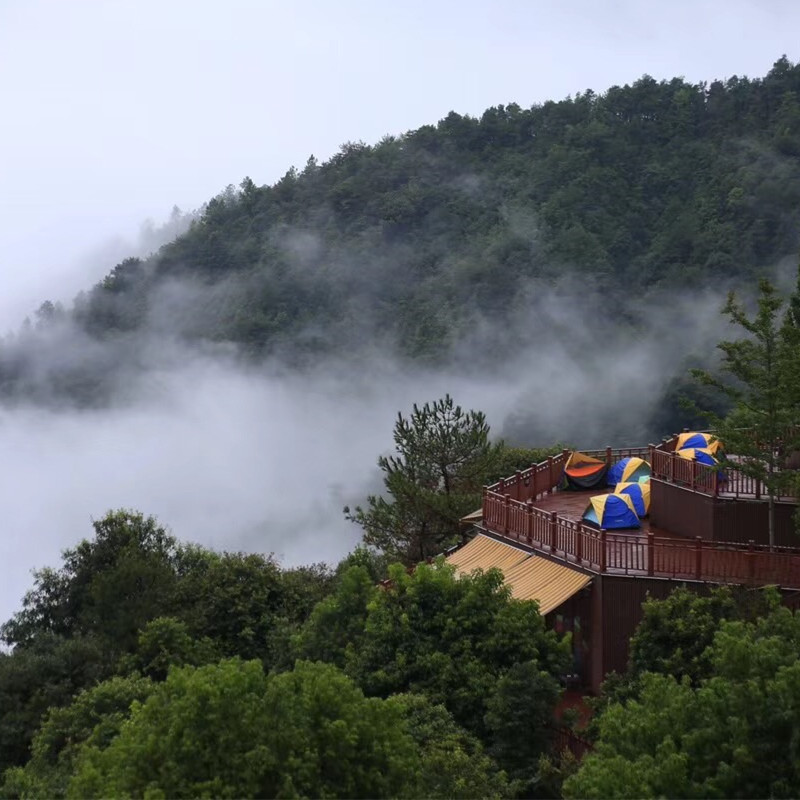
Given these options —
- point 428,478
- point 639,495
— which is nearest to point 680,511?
point 639,495

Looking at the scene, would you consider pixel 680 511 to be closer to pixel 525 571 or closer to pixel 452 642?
pixel 525 571

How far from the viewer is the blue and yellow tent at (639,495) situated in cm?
1892

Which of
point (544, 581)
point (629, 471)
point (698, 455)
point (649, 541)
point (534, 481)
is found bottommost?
point (544, 581)

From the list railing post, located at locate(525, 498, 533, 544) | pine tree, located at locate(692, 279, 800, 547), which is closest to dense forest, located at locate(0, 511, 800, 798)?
pine tree, located at locate(692, 279, 800, 547)

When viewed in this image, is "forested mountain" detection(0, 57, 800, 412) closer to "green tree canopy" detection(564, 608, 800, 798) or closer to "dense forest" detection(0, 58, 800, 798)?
"dense forest" detection(0, 58, 800, 798)

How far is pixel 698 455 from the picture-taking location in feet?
62.8

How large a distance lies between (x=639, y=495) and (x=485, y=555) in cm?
260

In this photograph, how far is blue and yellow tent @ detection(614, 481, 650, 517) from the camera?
18.9 m

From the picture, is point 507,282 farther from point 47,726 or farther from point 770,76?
point 47,726

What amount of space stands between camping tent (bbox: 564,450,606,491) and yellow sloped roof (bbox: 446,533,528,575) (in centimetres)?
309

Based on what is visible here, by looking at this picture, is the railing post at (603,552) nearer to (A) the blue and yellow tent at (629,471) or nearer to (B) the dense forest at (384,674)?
(B) the dense forest at (384,674)

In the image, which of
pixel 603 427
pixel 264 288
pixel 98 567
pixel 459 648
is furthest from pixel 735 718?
pixel 264 288

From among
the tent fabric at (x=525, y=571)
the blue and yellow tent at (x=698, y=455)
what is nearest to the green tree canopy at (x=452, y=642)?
the tent fabric at (x=525, y=571)

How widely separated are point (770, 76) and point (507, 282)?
871 inches
